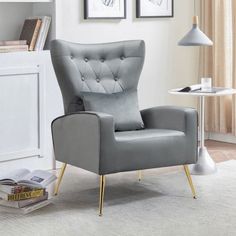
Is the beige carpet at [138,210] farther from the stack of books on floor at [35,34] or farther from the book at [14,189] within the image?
the stack of books on floor at [35,34]

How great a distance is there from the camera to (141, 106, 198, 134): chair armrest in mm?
4078

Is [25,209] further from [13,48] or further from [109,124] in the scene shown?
[13,48]

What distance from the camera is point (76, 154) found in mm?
3930

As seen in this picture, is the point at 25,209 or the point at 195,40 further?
the point at 195,40

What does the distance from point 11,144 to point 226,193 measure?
5.24 ft

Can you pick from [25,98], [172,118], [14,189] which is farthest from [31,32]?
[14,189]

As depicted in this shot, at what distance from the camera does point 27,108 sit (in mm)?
4691

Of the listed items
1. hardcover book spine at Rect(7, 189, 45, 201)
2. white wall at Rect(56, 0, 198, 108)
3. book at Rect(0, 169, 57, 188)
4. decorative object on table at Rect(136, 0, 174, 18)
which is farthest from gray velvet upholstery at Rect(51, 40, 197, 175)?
decorative object on table at Rect(136, 0, 174, 18)

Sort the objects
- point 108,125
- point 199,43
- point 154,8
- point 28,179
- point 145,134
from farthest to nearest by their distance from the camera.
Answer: point 154,8 < point 199,43 < point 145,134 < point 28,179 < point 108,125

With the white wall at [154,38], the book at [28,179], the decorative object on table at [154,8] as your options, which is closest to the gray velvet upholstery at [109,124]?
the book at [28,179]

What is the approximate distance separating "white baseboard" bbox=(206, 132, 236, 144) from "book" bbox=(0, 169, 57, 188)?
2.40m

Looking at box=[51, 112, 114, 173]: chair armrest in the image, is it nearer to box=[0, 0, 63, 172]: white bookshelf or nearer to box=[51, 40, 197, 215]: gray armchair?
box=[51, 40, 197, 215]: gray armchair

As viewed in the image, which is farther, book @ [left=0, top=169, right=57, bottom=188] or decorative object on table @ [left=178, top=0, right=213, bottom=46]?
decorative object on table @ [left=178, top=0, right=213, bottom=46]

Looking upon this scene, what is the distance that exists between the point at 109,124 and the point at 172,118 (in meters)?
0.62
